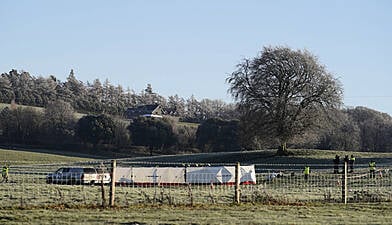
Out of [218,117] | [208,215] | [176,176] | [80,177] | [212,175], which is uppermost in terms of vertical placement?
[218,117]

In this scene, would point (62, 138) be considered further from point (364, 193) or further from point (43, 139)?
point (364, 193)

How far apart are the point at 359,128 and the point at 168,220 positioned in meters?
84.9

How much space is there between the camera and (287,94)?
58219 mm

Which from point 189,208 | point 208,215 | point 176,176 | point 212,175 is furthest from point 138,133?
point 208,215

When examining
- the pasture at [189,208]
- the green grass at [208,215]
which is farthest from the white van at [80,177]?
the green grass at [208,215]

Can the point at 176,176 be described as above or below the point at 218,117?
below

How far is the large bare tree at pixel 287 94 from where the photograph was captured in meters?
57.7

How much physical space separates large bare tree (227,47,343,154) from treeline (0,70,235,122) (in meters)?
54.9

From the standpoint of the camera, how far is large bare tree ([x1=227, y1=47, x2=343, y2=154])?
57719 mm

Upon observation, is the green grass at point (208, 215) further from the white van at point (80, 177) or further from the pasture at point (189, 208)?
the white van at point (80, 177)

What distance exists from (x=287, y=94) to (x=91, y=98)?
266 feet

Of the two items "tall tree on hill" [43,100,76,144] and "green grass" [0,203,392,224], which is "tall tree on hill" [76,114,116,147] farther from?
"green grass" [0,203,392,224]

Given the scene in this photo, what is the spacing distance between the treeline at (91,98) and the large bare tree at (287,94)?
5487 cm

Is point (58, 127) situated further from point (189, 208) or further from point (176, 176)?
point (189, 208)
